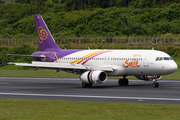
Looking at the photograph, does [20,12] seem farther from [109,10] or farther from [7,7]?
[109,10]

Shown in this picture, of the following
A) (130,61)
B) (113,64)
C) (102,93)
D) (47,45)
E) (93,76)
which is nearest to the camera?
(102,93)

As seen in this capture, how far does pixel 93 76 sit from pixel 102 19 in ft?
301

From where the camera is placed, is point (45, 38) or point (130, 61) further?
point (45, 38)

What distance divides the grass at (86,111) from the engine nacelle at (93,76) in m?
13.5

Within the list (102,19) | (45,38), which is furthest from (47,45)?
(102,19)

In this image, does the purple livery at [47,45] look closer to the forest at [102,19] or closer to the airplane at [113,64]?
the airplane at [113,64]

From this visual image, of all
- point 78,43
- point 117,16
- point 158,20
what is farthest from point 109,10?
point 78,43

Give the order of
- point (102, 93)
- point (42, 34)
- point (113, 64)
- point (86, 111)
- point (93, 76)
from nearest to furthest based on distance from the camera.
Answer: point (86, 111) → point (102, 93) → point (93, 76) → point (113, 64) → point (42, 34)

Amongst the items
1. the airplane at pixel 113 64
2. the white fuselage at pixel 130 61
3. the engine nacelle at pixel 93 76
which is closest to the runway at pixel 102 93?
the engine nacelle at pixel 93 76

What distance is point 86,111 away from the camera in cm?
2028

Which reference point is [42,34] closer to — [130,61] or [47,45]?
[47,45]

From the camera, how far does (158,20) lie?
12306cm

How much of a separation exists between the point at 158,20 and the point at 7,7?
85099 millimetres

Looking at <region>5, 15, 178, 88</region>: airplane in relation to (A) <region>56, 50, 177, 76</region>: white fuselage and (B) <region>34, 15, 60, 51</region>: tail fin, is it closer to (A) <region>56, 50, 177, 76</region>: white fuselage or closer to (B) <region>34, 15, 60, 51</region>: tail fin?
(A) <region>56, 50, 177, 76</region>: white fuselage
